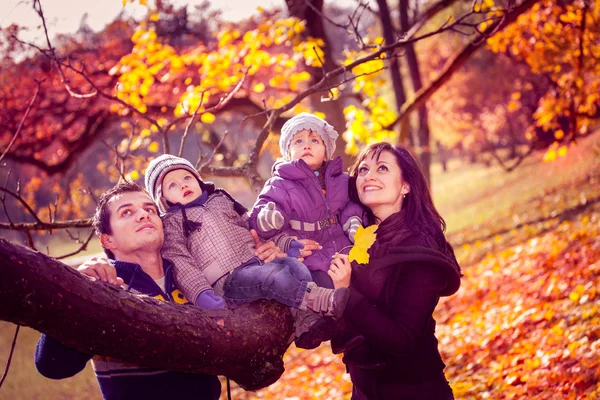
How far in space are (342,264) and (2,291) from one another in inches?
Result: 64.1

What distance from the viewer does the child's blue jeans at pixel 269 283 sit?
2.54 m

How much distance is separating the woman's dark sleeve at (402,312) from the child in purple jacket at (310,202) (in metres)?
0.39

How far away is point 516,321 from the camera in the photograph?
648cm

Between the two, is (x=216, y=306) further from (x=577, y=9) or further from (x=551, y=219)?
(x=551, y=219)

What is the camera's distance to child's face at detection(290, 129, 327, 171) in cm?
321

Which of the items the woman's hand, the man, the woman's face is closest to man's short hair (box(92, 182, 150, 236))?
the man

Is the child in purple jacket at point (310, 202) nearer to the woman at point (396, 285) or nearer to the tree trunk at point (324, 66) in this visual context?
the woman at point (396, 285)

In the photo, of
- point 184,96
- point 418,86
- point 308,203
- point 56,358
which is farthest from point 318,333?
point 418,86

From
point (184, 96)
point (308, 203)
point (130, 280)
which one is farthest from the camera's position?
point (184, 96)

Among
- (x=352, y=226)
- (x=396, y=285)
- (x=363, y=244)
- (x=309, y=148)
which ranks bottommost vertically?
(x=396, y=285)

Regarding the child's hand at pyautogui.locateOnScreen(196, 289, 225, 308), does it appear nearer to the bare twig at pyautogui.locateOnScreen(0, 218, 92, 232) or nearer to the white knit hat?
the white knit hat

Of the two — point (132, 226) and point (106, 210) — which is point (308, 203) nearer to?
point (132, 226)

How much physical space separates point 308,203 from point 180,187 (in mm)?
782

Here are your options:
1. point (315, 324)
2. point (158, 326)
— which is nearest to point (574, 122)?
point (315, 324)
